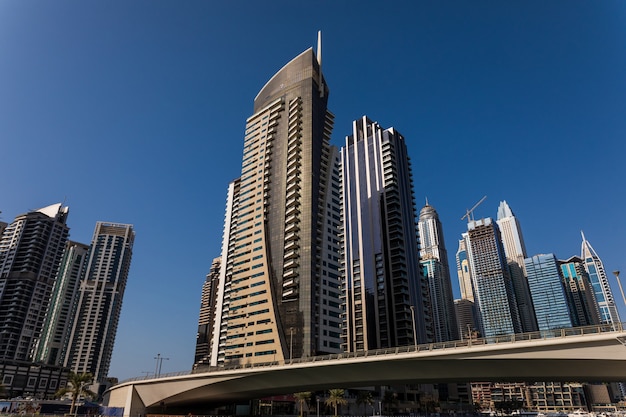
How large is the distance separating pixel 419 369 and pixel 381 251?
396 feet

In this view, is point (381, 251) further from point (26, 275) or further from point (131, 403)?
point (26, 275)

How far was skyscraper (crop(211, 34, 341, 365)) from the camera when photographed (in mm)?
113312

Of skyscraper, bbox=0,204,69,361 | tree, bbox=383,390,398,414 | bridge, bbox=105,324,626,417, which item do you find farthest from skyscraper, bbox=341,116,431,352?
skyscraper, bbox=0,204,69,361

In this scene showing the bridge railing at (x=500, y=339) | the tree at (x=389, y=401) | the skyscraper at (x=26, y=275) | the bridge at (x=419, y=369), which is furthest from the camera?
the skyscraper at (x=26, y=275)

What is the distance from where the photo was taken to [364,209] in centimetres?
18200

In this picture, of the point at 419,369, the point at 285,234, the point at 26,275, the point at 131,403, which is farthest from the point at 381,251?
the point at 26,275

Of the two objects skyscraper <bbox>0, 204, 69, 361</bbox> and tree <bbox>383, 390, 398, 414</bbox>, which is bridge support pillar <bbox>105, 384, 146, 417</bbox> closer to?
tree <bbox>383, 390, 398, 414</bbox>

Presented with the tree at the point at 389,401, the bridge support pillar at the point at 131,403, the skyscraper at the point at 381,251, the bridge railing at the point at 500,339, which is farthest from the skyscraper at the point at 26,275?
the bridge railing at the point at 500,339

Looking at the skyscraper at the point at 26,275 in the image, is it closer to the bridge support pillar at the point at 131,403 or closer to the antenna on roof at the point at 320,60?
the bridge support pillar at the point at 131,403

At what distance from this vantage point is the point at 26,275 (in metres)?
170

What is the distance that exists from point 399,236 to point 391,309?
2987cm

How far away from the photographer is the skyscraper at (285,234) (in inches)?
4461

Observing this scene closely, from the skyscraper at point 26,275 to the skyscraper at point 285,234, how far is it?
273 ft

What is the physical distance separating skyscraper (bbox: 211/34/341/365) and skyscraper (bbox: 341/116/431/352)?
42553 mm
